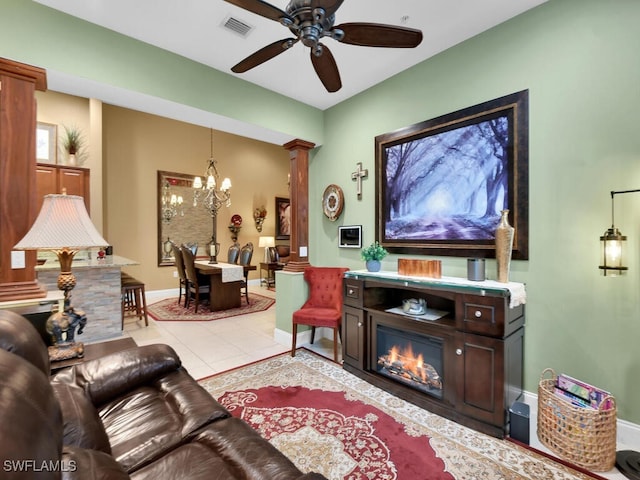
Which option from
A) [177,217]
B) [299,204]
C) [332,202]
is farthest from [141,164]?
[332,202]

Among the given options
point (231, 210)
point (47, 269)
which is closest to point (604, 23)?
point (47, 269)

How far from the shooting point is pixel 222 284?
17.7 ft

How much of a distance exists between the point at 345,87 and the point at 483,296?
2.77m

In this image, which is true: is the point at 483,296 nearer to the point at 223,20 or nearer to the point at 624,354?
the point at 624,354

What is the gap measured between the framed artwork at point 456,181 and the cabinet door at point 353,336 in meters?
0.84

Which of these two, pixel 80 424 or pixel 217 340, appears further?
pixel 217 340

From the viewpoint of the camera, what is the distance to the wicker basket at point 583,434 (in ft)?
5.76

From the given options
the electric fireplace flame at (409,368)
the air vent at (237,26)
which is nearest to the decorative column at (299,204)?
the air vent at (237,26)

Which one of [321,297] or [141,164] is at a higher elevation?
[141,164]

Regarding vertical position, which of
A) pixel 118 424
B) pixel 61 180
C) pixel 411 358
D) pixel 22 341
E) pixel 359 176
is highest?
pixel 61 180

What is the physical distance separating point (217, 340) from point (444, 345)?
286 centimetres

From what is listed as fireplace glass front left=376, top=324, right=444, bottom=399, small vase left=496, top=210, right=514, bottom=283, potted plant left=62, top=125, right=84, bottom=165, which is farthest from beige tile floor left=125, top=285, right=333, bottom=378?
potted plant left=62, top=125, right=84, bottom=165

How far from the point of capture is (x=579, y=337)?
214 centimetres

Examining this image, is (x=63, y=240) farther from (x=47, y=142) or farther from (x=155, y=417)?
(x=47, y=142)
